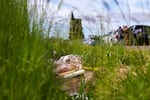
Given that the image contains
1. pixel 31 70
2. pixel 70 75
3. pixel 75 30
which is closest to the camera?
pixel 31 70

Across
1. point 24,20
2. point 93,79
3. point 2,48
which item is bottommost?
point 93,79

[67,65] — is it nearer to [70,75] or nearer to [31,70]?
[70,75]

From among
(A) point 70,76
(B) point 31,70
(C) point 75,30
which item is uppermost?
(C) point 75,30

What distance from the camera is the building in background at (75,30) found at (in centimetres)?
636

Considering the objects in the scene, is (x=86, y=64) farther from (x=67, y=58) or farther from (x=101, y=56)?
(x=67, y=58)

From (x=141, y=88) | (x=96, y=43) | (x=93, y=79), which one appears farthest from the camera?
(x=96, y=43)

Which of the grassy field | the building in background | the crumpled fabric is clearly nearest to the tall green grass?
the grassy field

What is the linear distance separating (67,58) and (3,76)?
1987 millimetres

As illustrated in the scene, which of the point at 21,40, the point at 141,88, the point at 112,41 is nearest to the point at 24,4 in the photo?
the point at 21,40

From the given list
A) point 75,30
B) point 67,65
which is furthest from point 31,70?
point 75,30

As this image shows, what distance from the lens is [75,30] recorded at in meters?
6.82

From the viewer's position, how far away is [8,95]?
9.27ft

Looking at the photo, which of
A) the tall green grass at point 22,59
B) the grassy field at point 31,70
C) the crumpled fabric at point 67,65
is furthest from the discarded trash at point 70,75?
the tall green grass at point 22,59

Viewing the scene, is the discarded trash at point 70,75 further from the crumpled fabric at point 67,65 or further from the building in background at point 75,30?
the building in background at point 75,30
